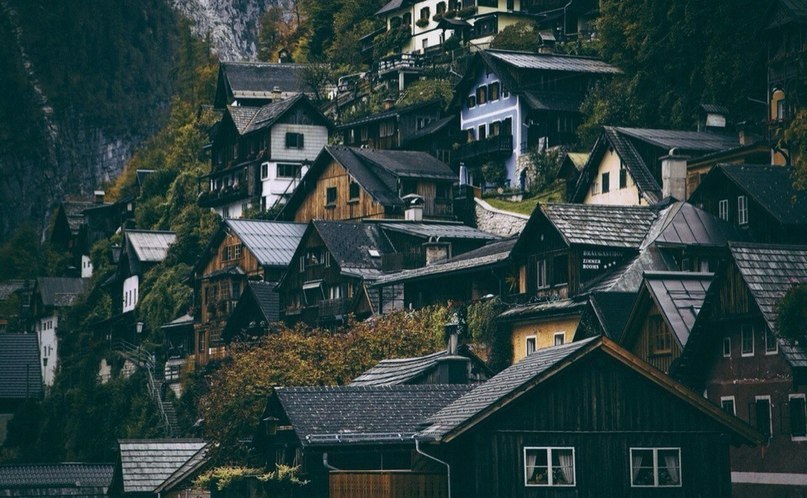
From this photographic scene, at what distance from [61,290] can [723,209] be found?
7645 cm

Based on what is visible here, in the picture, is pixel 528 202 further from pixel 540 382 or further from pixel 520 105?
pixel 540 382

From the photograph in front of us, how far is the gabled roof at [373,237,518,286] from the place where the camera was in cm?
6981

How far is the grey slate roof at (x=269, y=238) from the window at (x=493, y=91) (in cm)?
1435

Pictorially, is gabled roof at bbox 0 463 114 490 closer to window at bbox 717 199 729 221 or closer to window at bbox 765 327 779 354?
window at bbox 717 199 729 221

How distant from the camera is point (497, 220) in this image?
293 feet

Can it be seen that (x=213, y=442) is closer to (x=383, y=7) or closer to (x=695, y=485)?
(x=695, y=485)

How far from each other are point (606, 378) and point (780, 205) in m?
17.9

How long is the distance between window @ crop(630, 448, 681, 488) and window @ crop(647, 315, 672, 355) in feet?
30.0

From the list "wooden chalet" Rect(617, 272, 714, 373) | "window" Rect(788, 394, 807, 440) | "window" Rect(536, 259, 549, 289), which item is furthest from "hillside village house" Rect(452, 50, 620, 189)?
"window" Rect(788, 394, 807, 440)

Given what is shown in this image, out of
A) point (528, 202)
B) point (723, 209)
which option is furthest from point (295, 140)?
point (723, 209)

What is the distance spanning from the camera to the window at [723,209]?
6216 centimetres

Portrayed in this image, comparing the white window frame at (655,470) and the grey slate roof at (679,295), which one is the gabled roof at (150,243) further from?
the white window frame at (655,470)

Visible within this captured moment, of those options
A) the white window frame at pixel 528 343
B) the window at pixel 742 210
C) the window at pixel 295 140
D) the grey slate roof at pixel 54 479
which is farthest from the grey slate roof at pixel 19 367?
the window at pixel 742 210

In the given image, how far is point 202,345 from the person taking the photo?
95.8 meters
